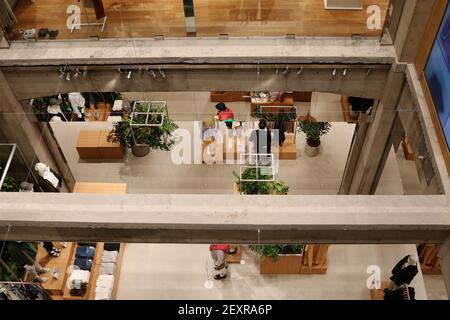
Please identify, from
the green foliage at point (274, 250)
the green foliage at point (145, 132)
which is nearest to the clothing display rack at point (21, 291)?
the green foliage at point (145, 132)

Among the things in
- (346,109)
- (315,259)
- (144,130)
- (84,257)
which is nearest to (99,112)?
(144,130)

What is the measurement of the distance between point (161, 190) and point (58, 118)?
2.43m

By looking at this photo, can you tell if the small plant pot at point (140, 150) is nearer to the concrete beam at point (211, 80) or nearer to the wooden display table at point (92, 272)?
the concrete beam at point (211, 80)

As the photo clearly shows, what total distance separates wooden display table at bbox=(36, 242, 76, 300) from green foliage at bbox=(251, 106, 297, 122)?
13.8 feet

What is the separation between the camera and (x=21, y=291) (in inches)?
327

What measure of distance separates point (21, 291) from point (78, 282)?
53.6 inches

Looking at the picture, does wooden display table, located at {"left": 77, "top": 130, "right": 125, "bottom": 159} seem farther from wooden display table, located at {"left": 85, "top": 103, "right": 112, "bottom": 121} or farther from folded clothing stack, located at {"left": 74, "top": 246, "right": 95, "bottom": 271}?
folded clothing stack, located at {"left": 74, "top": 246, "right": 95, "bottom": 271}

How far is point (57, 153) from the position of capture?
11.0m

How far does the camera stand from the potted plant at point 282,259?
934 cm

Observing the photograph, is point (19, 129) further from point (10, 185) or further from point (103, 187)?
A: point (103, 187)

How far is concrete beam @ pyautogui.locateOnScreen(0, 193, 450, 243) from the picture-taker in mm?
6645

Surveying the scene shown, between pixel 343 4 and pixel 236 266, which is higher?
pixel 343 4
